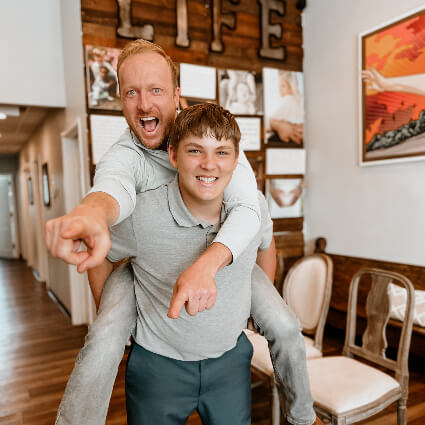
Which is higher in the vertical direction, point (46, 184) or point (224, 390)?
point (46, 184)

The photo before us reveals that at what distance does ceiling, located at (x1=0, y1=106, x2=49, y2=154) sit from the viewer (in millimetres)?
5237

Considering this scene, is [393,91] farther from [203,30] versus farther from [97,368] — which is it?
[97,368]

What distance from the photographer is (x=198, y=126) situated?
0.99 meters

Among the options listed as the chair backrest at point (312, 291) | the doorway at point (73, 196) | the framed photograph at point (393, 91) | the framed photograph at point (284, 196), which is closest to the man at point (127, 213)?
the chair backrest at point (312, 291)

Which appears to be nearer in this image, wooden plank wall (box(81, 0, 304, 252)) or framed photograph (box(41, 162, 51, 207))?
wooden plank wall (box(81, 0, 304, 252))

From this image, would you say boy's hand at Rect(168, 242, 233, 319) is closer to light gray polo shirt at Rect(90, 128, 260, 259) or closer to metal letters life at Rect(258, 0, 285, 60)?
light gray polo shirt at Rect(90, 128, 260, 259)

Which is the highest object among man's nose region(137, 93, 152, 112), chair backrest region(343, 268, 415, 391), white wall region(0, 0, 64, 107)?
white wall region(0, 0, 64, 107)

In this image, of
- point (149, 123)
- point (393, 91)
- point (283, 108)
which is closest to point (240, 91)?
point (283, 108)

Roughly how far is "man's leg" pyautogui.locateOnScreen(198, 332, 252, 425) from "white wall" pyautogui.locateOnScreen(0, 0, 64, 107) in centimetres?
364

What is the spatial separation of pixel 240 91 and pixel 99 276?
302cm

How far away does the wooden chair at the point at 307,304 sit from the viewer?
6.59ft

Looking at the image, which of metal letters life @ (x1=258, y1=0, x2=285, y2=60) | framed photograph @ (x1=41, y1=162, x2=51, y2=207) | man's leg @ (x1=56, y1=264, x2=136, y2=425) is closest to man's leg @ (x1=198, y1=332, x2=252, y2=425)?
man's leg @ (x1=56, y1=264, x2=136, y2=425)

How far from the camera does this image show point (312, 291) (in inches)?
89.6

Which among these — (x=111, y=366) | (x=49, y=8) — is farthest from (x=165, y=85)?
(x=49, y=8)
